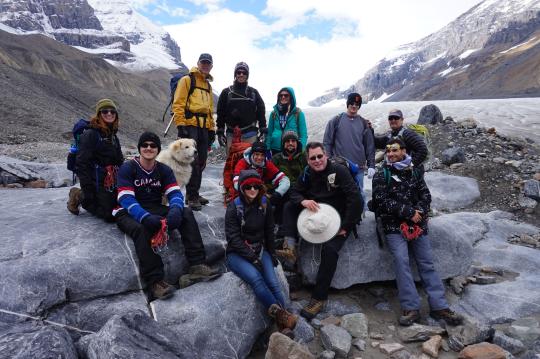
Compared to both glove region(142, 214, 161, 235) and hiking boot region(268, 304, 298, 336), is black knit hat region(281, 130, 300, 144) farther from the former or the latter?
hiking boot region(268, 304, 298, 336)

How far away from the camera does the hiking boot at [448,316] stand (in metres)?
5.18

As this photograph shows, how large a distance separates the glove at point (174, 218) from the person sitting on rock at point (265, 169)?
1.19 metres

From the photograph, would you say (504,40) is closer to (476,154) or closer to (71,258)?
(476,154)

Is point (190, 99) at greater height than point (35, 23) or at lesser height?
lesser

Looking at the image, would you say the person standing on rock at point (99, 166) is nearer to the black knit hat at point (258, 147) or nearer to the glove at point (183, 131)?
the glove at point (183, 131)

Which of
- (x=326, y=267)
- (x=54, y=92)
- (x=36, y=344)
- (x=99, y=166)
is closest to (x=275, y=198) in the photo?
(x=326, y=267)

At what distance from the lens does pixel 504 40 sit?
564ft

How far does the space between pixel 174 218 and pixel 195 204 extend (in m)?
1.67

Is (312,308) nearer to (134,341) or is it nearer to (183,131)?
(134,341)

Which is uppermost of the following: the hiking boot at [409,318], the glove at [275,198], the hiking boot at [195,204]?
the glove at [275,198]

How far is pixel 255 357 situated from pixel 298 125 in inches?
152

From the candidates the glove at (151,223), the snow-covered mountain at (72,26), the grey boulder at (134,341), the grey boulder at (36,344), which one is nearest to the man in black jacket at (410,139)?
the glove at (151,223)

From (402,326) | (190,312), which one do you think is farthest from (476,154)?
(190,312)

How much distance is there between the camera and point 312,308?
532cm
